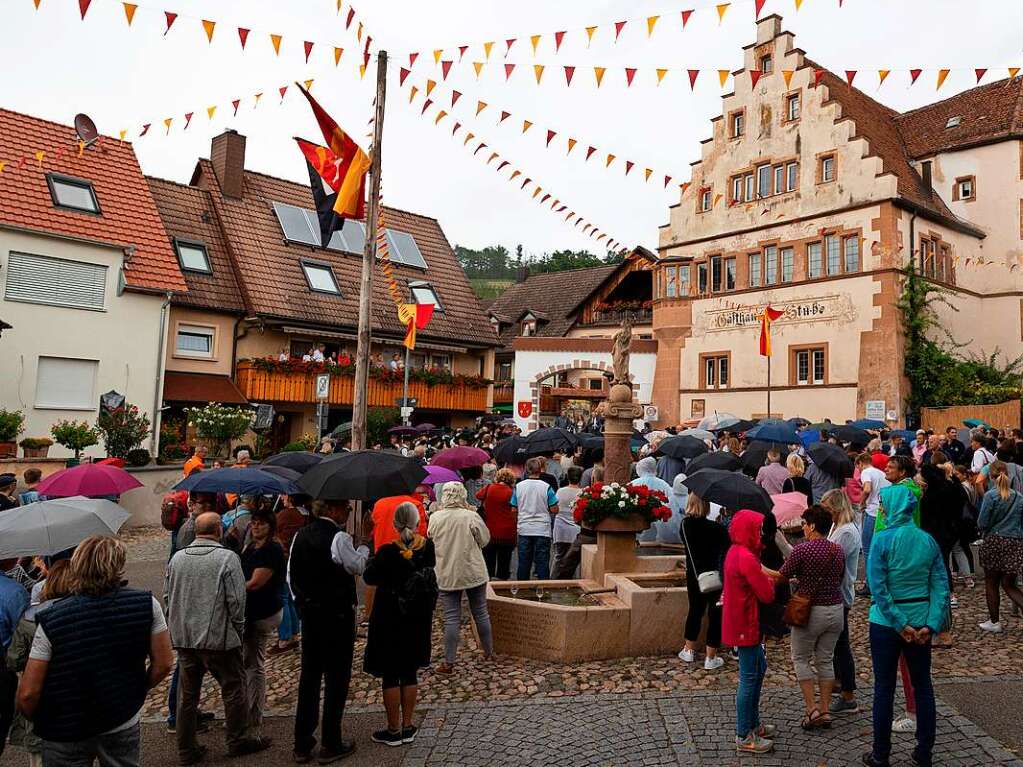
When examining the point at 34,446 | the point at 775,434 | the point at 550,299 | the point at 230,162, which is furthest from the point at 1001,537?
the point at 550,299

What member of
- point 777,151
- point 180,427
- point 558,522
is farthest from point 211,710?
point 777,151

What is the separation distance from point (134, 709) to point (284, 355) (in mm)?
24334

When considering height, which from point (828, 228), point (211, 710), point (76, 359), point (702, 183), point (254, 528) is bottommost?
point (211, 710)

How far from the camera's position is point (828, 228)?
27.5m

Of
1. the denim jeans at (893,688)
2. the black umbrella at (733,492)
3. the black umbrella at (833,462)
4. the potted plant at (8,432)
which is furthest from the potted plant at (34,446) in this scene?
the denim jeans at (893,688)

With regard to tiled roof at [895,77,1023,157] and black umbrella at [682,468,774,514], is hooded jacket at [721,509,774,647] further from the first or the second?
tiled roof at [895,77,1023,157]

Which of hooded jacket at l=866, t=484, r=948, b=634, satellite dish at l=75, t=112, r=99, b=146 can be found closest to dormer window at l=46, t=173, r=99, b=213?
satellite dish at l=75, t=112, r=99, b=146

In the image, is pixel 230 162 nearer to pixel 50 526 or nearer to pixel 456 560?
pixel 456 560

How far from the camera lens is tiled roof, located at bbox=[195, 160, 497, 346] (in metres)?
28.1

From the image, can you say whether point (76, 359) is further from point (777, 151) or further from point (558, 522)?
point (777, 151)

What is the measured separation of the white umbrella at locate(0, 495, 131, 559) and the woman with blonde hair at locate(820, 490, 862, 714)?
5.33 meters

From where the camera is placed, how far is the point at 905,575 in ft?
16.6

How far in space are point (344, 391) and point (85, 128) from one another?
1146 cm

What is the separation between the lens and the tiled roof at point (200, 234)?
2658cm
